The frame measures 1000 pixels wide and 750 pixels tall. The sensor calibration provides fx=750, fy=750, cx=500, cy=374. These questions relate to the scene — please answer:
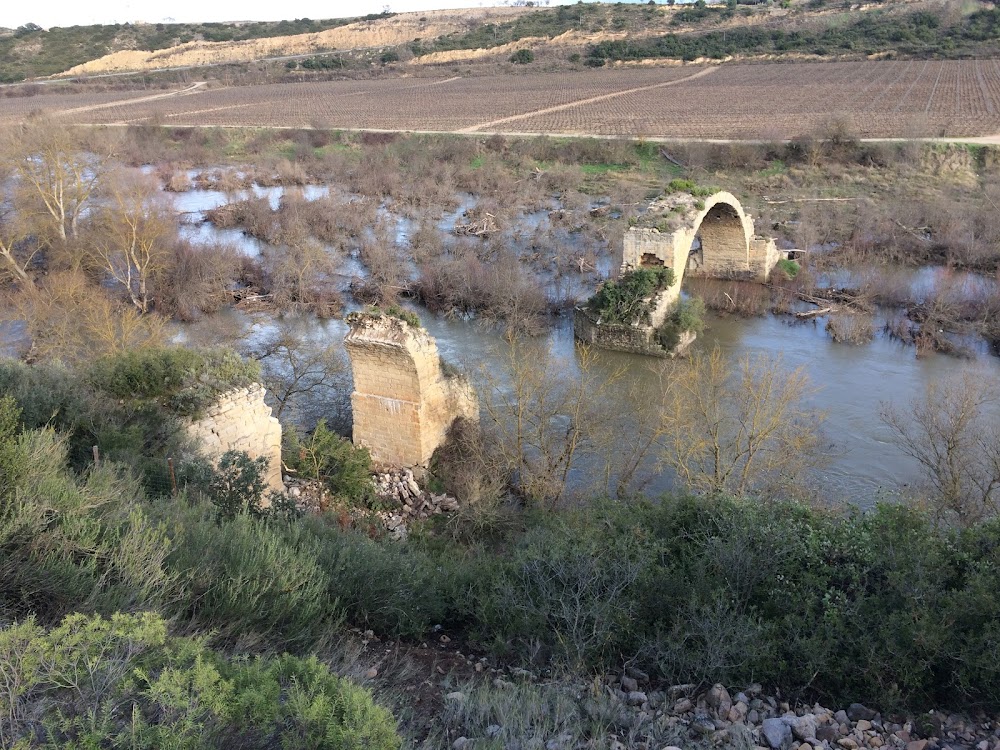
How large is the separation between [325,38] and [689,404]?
9319cm

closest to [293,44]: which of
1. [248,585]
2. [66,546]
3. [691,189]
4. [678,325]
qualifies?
[691,189]

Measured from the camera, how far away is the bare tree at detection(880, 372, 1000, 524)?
8.67m

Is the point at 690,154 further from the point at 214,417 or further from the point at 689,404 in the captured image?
the point at 214,417

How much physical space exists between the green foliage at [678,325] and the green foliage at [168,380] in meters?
9.81

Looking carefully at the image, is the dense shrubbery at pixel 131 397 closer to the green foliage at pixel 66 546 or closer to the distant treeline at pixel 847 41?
the green foliage at pixel 66 546

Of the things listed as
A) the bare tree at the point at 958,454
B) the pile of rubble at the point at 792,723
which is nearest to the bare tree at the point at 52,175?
the bare tree at the point at 958,454

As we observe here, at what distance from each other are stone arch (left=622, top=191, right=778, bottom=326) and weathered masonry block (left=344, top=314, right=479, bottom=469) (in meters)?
7.14

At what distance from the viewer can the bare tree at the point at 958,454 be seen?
28.5ft

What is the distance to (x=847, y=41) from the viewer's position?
5694 centimetres

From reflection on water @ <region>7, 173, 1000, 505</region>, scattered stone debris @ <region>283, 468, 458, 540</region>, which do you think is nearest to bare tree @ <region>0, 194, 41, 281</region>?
reflection on water @ <region>7, 173, 1000, 505</region>

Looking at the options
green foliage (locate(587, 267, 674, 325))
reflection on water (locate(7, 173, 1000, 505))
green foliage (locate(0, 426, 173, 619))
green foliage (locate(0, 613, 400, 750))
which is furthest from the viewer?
green foliage (locate(587, 267, 674, 325))

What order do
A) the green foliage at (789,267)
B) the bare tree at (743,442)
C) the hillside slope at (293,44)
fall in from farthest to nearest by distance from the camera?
the hillside slope at (293,44), the green foliage at (789,267), the bare tree at (743,442)

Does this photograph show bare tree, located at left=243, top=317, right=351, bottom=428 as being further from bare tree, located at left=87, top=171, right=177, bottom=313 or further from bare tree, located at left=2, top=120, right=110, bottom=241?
bare tree, located at left=2, top=120, right=110, bottom=241

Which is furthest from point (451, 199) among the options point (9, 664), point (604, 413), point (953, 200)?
point (9, 664)
